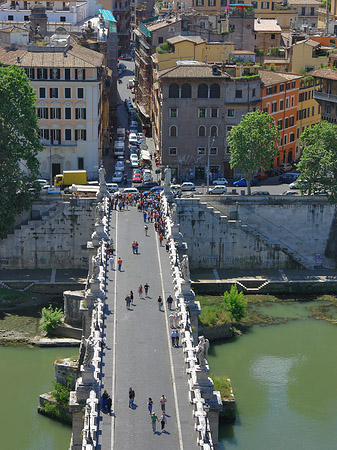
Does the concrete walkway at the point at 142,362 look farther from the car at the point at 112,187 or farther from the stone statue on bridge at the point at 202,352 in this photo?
the car at the point at 112,187

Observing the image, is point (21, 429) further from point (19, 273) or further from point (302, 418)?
point (19, 273)

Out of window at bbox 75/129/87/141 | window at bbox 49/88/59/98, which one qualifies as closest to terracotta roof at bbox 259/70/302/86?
window at bbox 75/129/87/141

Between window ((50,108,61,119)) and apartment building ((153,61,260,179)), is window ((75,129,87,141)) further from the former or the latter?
apartment building ((153,61,260,179))

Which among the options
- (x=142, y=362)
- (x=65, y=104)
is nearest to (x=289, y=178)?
(x=65, y=104)

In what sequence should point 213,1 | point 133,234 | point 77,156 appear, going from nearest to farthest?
point 133,234
point 77,156
point 213,1

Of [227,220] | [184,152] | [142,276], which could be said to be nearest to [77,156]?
[184,152]
